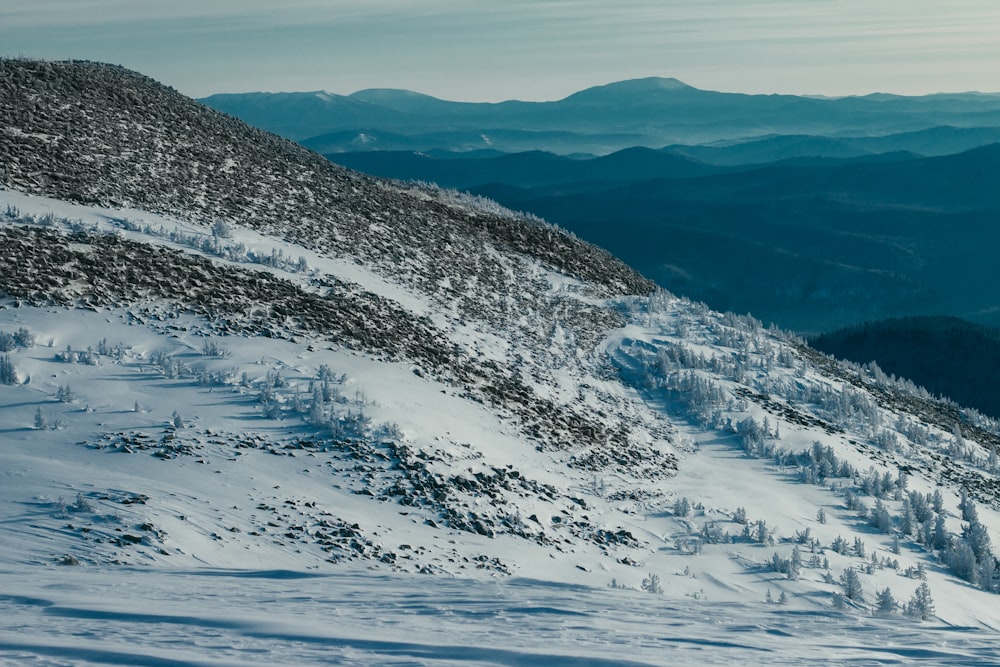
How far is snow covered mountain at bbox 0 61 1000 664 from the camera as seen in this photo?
50.3 feet

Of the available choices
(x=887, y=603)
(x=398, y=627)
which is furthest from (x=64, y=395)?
(x=887, y=603)

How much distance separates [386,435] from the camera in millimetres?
25859

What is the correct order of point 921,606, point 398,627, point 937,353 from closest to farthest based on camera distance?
point 398,627
point 921,606
point 937,353

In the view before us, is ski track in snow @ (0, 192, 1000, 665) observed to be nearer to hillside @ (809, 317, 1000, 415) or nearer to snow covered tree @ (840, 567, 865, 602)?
snow covered tree @ (840, 567, 865, 602)

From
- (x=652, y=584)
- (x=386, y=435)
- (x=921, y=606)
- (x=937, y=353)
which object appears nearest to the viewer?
(x=652, y=584)

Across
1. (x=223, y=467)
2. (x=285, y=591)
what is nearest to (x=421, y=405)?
(x=223, y=467)

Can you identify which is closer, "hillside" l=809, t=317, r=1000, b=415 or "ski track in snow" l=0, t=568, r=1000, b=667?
"ski track in snow" l=0, t=568, r=1000, b=667

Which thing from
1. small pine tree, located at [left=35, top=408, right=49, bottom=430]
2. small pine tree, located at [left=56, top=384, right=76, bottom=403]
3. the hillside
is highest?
small pine tree, located at [left=56, top=384, right=76, bottom=403]

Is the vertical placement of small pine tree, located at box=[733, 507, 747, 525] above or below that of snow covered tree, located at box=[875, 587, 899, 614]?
above

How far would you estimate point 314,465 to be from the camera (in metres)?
23.6

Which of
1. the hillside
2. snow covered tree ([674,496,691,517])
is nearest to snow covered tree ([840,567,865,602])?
snow covered tree ([674,496,691,517])

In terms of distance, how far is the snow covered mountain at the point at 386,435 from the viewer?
15.3 metres

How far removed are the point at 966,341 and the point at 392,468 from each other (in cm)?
10445

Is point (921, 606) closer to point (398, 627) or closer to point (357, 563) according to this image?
point (357, 563)
